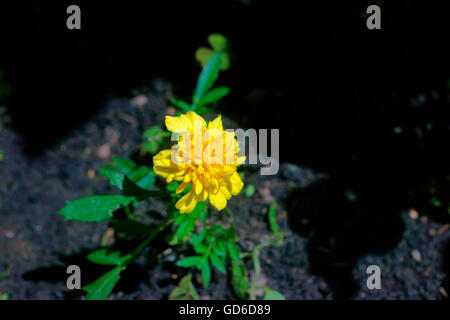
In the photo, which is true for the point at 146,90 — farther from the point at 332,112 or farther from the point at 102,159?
the point at 332,112

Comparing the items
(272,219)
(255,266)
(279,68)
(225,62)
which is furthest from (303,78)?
(255,266)

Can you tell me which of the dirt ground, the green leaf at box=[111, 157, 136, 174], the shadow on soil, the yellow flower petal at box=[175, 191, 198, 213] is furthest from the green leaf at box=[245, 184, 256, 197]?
the yellow flower petal at box=[175, 191, 198, 213]

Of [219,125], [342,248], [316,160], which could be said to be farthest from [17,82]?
[342,248]

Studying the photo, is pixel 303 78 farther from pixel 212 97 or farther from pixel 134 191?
pixel 134 191

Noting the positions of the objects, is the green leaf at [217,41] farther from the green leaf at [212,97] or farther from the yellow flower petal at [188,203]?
the yellow flower petal at [188,203]

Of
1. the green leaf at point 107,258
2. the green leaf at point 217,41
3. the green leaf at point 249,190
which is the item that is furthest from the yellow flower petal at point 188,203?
the green leaf at point 217,41

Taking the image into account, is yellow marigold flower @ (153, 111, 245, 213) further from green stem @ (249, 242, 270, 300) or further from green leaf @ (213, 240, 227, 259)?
green stem @ (249, 242, 270, 300)
